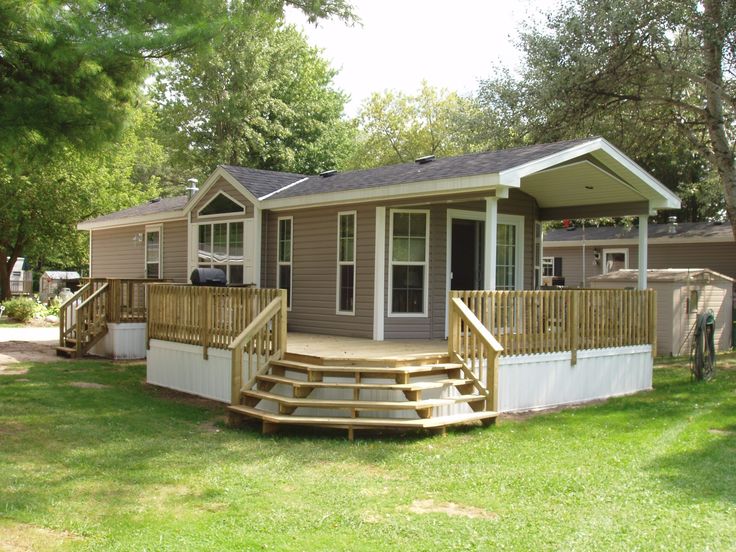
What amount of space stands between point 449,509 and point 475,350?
3347 millimetres

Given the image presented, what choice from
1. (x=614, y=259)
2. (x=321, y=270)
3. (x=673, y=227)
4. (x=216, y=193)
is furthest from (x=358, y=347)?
(x=673, y=227)

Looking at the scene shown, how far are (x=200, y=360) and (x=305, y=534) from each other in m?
5.73

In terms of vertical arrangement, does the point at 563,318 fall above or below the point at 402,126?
below

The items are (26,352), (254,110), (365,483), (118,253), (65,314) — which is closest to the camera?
(365,483)

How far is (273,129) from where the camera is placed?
29.6 meters

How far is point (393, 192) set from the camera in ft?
32.5

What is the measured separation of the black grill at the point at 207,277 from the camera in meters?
11.9

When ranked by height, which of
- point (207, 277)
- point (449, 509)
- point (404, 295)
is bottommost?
point (449, 509)

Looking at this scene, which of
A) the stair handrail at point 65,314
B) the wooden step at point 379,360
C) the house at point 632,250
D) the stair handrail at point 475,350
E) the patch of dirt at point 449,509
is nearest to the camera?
the patch of dirt at point 449,509

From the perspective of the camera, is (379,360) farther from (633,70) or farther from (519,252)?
(633,70)

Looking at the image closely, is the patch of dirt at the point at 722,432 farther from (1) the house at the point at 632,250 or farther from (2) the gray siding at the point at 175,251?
Answer: (1) the house at the point at 632,250

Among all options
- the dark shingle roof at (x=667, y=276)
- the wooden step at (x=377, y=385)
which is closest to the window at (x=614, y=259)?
the dark shingle roof at (x=667, y=276)

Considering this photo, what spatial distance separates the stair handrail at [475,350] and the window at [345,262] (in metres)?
3.34

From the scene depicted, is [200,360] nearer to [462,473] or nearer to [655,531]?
[462,473]
